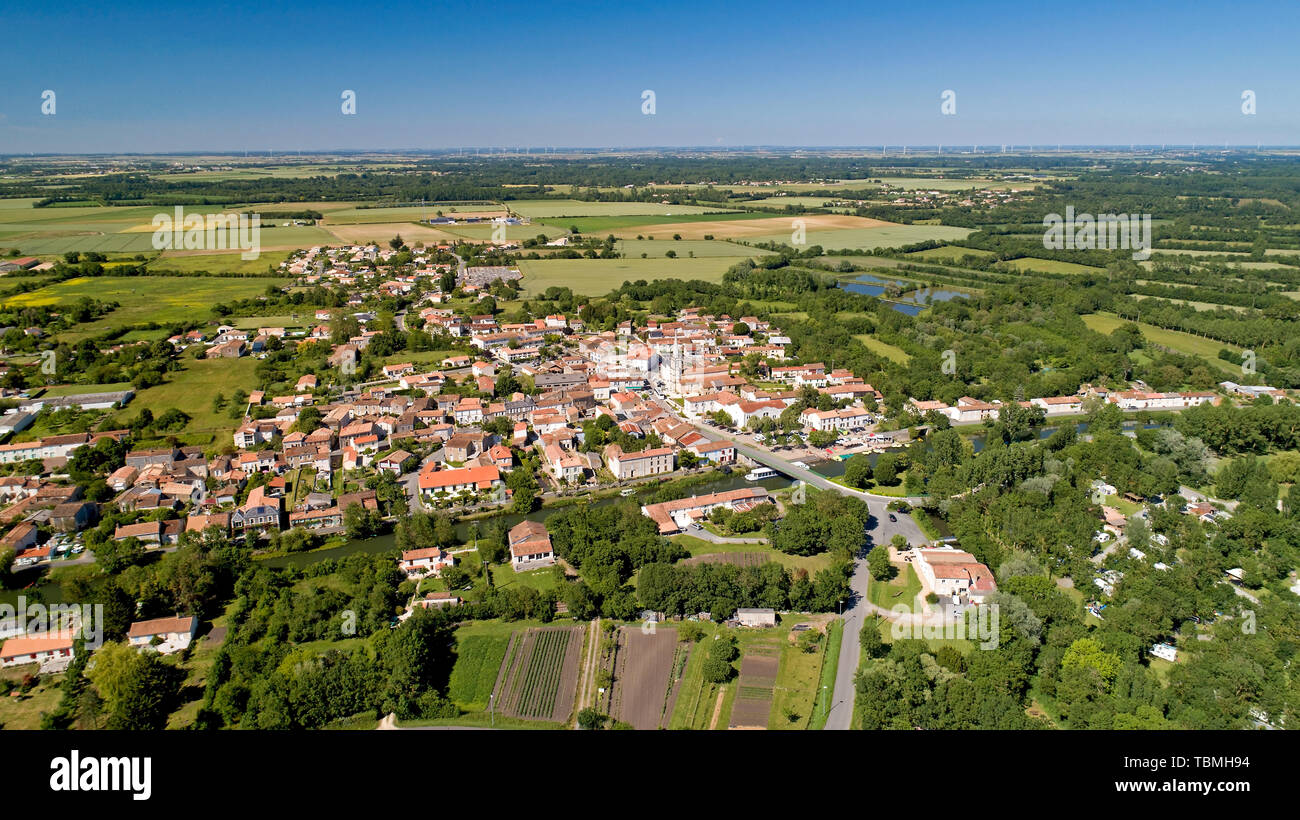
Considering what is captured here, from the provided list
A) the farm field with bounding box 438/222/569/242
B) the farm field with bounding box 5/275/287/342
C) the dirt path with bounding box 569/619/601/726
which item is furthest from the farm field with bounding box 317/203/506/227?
the dirt path with bounding box 569/619/601/726

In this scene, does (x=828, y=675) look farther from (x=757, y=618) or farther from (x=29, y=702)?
(x=29, y=702)

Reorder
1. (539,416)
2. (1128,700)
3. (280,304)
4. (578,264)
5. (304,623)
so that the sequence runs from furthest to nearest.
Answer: (578,264)
(280,304)
(539,416)
(304,623)
(1128,700)

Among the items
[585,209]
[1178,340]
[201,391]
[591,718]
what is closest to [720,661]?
[591,718]

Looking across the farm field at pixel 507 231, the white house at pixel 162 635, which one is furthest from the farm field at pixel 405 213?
the white house at pixel 162 635

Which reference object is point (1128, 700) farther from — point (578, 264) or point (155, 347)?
point (578, 264)

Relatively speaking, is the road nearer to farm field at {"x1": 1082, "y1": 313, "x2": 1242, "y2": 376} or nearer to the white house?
the white house

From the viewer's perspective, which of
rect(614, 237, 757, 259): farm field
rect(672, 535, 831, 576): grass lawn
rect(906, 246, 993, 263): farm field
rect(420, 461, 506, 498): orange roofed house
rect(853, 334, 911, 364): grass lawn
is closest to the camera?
rect(672, 535, 831, 576): grass lawn
